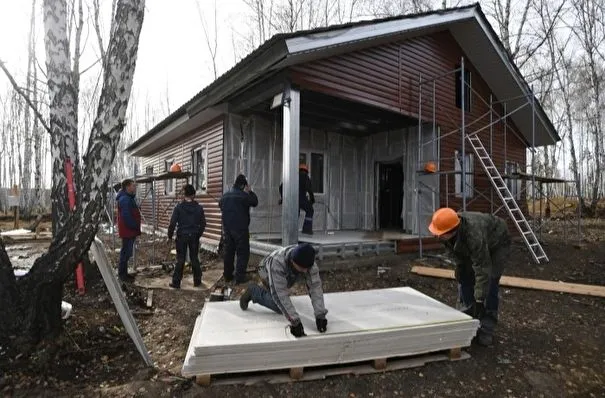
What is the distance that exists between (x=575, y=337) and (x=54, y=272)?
6.02m

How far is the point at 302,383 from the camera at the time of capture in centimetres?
314

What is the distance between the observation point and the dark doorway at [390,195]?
12.0 m

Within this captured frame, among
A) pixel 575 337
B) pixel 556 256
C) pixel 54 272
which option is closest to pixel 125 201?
pixel 54 272

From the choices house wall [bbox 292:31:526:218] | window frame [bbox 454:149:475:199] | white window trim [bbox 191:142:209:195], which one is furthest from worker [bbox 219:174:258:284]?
window frame [bbox 454:149:475:199]

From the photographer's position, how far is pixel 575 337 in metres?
4.46

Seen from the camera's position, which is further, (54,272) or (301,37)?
(301,37)

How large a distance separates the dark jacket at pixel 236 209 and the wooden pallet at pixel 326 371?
342 cm

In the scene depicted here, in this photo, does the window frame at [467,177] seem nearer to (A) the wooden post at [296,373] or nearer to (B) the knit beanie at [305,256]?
(B) the knit beanie at [305,256]

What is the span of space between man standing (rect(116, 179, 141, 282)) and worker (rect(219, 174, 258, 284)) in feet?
5.69

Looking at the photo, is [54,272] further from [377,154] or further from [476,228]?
[377,154]

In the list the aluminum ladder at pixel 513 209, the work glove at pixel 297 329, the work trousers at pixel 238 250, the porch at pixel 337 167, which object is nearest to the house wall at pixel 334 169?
the porch at pixel 337 167

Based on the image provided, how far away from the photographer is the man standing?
21.7ft

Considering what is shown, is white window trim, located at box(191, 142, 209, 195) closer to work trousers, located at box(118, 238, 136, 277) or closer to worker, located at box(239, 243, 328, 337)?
work trousers, located at box(118, 238, 136, 277)

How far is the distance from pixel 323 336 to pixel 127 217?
497 cm
